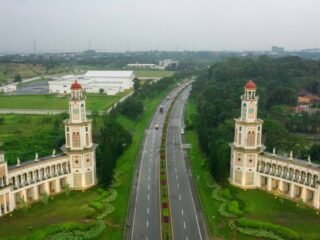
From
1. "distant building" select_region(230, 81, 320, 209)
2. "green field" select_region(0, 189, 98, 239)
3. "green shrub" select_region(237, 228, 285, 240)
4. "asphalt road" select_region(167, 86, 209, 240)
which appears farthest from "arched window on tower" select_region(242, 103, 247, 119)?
"green field" select_region(0, 189, 98, 239)

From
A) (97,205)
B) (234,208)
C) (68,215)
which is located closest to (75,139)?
(97,205)

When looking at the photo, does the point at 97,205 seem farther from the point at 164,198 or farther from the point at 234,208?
the point at 234,208

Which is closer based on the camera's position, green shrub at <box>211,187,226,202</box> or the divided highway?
the divided highway

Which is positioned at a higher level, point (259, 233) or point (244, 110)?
point (244, 110)

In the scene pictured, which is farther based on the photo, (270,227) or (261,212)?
(261,212)

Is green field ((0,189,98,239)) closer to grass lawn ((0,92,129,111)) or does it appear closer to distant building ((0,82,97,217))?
distant building ((0,82,97,217))

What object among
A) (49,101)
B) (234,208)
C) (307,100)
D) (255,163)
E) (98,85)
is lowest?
(234,208)

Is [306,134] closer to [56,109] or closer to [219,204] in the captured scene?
[219,204]
